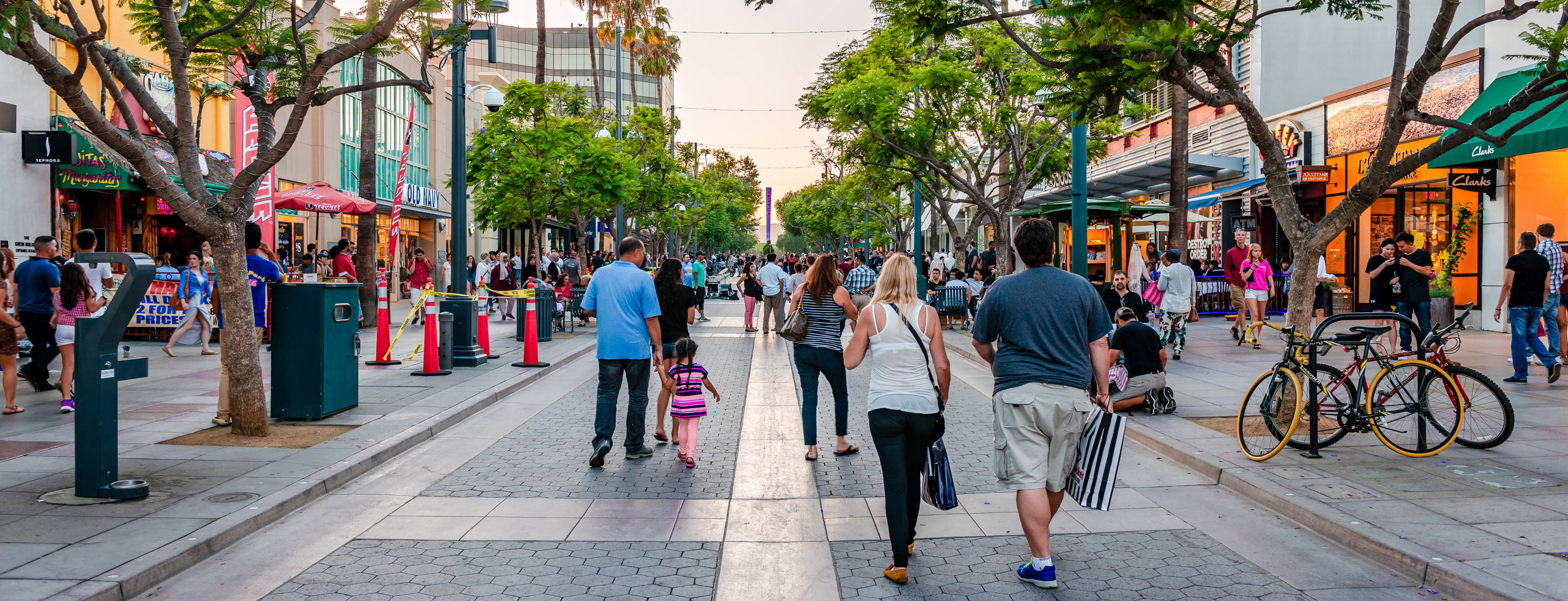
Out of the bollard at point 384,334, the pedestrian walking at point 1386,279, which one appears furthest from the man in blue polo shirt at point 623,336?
the pedestrian walking at point 1386,279

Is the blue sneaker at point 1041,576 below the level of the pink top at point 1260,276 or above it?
below

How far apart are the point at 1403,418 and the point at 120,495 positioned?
8613 mm

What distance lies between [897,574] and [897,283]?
1.49 m

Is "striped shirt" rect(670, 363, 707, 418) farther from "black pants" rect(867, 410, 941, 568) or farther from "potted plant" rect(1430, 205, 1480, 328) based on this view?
"potted plant" rect(1430, 205, 1480, 328)

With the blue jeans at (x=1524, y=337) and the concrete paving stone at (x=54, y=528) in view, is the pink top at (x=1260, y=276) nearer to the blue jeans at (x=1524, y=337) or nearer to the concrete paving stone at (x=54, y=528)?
the blue jeans at (x=1524, y=337)

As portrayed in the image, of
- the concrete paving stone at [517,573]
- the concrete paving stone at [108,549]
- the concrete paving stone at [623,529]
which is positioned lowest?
the concrete paving stone at [517,573]

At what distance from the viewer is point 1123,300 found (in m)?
12.1

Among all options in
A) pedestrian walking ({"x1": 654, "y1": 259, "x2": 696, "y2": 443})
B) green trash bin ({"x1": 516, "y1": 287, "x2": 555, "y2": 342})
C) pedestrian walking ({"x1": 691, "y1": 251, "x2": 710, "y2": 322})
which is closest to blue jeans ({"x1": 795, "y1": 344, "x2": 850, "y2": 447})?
pedestrian walking ({"x1": 654, "y1": 259, "x2": 696, "y2": 443})

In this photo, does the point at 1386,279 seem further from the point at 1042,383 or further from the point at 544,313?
the point at 544,313

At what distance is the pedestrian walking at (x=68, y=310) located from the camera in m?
9.46

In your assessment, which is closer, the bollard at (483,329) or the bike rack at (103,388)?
the bike rack at (103,388)

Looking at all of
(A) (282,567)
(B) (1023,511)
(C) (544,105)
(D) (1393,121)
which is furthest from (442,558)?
(C) (544,105)

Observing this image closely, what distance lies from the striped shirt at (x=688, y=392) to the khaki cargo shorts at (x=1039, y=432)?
10.8 ft

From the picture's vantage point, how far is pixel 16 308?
10086 millimetres
